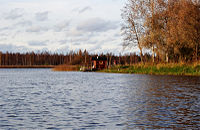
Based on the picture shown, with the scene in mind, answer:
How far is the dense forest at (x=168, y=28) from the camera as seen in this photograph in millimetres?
47938

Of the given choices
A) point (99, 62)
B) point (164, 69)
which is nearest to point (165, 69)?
point (164, 69)

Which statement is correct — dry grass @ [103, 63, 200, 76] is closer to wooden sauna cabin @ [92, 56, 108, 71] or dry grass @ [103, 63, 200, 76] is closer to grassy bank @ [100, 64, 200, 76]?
grassy bank @ [100, 64, 200, 76]

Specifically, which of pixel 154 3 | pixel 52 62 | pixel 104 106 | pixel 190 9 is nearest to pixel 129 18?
pixel 154 3

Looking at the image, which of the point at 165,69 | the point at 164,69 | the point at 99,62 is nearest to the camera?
the point at 165,69

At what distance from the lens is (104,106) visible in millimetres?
16375

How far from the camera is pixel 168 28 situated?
53406mm

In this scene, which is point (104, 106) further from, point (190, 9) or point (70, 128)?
point (190, 9)

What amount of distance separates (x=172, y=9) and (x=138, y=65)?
38.4 feet

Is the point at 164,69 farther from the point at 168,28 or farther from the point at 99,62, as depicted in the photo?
the point at 99,62

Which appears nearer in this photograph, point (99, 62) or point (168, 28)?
point (168, 28)

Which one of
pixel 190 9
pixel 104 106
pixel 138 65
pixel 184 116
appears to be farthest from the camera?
pixel 138 65

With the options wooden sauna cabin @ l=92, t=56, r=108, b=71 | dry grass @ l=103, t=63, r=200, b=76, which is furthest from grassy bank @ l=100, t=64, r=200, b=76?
wooden sauna cabin @ l=92, t=56, r=108, b=71

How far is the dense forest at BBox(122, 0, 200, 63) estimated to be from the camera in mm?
47938

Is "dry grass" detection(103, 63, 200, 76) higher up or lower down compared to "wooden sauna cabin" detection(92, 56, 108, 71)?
lower down
